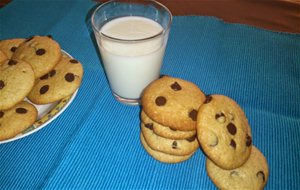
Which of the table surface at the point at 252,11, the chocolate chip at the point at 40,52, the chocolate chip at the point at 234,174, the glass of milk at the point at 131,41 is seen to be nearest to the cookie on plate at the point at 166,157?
the chocolate chip at the point at 234,174

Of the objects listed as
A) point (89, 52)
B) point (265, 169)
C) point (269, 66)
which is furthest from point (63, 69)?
point (269, 66)

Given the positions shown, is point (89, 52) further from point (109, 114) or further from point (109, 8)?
point (109, 114)

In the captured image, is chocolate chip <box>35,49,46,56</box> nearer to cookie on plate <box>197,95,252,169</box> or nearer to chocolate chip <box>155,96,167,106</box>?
chocolate chip <box>155,96,167,106</box>

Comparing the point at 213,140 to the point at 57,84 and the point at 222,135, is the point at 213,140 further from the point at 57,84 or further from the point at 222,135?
the point at 57,84

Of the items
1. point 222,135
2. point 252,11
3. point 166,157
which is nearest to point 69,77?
point 166,157

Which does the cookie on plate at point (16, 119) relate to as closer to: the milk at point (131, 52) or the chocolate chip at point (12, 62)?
the chocolate chip at point (12, 62)
